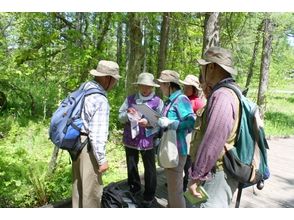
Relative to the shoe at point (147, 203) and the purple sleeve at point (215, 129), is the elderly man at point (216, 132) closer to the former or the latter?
the purple sleeve at point (215, 129)

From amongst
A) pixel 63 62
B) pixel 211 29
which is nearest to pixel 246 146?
pixel 211 29

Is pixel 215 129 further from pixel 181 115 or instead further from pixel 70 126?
pixel 70 126

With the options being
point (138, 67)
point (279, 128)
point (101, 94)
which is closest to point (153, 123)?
point (101, 94)

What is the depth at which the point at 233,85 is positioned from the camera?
246 cm

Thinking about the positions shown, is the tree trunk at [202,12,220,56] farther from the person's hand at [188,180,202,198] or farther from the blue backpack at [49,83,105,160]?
the person's hand at [188,180,202,198]

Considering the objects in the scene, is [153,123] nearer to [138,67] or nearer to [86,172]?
[86,172]

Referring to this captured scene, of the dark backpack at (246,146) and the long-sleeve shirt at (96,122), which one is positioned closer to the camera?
the dark backpack at (246,146)

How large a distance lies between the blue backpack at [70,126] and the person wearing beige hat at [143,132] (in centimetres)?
91

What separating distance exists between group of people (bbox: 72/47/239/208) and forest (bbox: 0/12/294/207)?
1.72 meters

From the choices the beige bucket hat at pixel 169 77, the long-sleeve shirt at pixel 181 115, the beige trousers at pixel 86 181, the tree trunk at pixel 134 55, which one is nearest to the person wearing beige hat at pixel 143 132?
the beige bucket hat at pixel 169 77

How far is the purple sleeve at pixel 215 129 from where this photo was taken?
2307 millimetres

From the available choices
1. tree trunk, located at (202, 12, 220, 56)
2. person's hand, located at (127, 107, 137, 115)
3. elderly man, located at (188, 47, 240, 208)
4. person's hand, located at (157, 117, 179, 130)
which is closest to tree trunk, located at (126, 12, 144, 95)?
tree trunk, located at (202, 12, 220, 56)

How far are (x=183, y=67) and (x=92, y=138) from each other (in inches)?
391

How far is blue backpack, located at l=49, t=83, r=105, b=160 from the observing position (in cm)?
324
